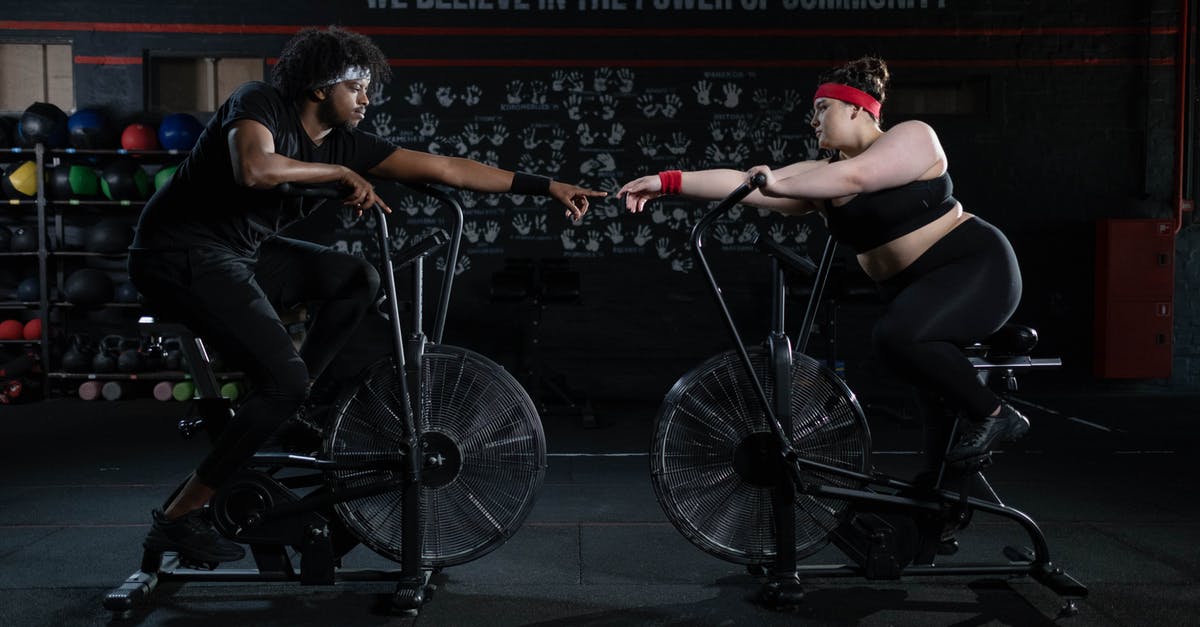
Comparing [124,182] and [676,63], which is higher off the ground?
[676,63]

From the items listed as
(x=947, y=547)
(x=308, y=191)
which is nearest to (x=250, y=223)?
(x=308, y=191)

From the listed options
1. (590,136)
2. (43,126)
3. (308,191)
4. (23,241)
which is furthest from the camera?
(590,136)

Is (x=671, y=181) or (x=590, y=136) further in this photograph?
(x=590, y=136)

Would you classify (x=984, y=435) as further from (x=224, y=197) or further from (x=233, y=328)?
(x=224, y=197)

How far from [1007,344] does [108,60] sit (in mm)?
7014

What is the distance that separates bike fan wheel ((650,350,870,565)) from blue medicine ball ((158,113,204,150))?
17.7 ft

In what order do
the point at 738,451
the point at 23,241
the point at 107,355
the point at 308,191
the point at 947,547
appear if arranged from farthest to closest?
the point at 23,241 < the point at 107,355 < the point at 947,547 < the point at 738,451 < the point at 308,191

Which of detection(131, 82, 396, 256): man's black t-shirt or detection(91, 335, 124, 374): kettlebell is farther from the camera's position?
detection(91, 335, 124, 374): kettlebell

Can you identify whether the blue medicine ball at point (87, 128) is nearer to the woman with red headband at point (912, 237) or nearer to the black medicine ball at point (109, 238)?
the black medicine ball at point (109, 238)

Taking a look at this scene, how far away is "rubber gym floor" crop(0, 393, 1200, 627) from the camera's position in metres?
2.42

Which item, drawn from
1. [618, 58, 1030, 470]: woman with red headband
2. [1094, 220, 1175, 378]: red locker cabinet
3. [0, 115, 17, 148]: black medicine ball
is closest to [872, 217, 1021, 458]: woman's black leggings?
[618, 58, 1030, 470]: woman with red headband

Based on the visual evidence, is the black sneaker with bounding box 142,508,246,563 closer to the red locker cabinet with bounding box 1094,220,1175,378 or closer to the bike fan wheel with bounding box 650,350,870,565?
the bike fan wheel with bounding box 650,350,870,565

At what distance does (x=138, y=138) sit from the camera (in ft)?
21.8

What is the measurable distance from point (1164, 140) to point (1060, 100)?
35.1 inches
